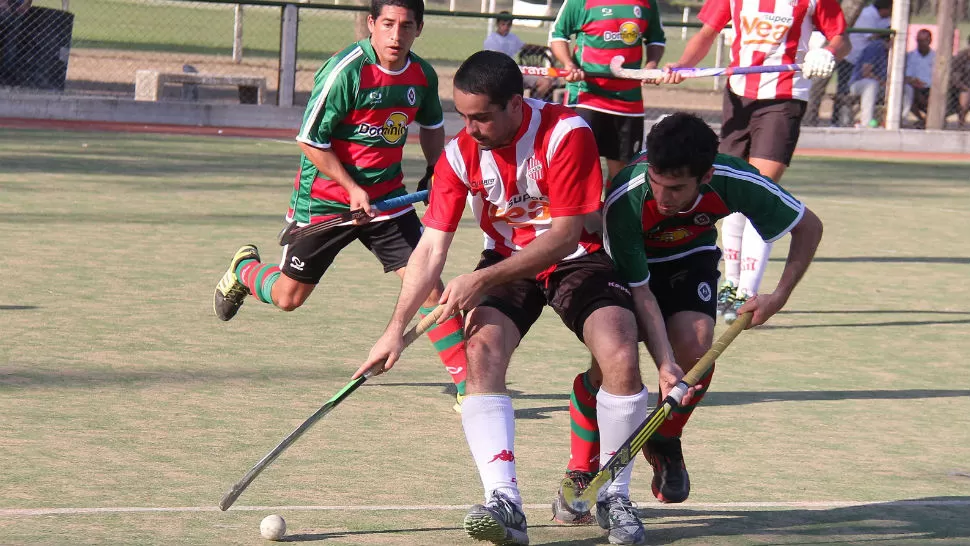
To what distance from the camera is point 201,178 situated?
13367 mm

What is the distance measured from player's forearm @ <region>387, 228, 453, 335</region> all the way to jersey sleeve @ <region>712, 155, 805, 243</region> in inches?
33.2

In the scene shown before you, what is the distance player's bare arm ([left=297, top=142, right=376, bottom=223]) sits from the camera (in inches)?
231

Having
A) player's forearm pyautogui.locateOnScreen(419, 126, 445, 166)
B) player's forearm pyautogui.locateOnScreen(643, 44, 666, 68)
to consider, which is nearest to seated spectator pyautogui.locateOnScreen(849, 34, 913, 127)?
player's forearm pyautogui.locateOnScreen(643, 44, 666, 68)

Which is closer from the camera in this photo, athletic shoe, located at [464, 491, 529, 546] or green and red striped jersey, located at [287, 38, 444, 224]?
athletic shoe, located at [464, 491, 529, 546]

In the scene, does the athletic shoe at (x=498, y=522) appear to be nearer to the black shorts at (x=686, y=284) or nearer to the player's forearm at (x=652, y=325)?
the player's forearm at (x=652, y=325)

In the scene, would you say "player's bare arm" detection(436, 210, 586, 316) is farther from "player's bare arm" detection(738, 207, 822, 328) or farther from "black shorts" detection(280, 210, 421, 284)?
"black shorts" detection(280, 210, 421, 284)

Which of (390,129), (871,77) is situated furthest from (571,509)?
(871,77)

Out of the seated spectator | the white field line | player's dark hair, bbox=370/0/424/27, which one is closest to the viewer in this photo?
the white field line

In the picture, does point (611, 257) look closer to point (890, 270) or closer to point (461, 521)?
point (461, 521)

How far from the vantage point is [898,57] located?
19047 millimetres

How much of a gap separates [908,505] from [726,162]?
1.22 metres

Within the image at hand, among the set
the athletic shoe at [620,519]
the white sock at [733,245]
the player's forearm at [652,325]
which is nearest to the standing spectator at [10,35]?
the white sock at [733,245]

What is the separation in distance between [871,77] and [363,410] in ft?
49.1

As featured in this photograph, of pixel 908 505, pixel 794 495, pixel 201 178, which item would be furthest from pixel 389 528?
pixel 201 178
